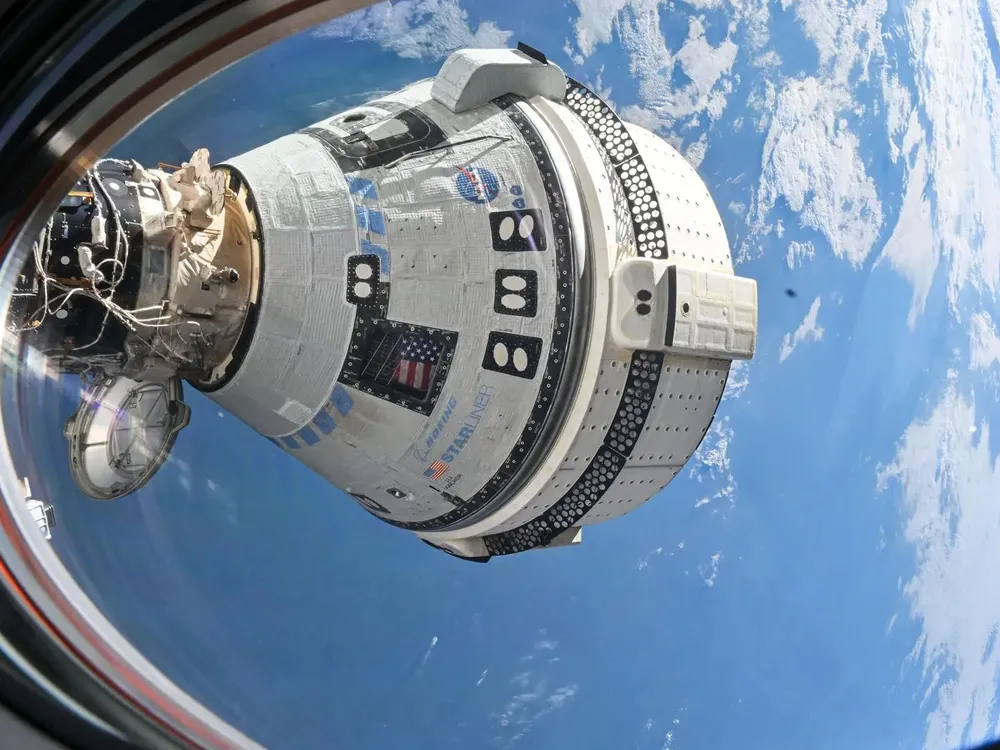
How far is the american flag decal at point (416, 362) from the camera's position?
19.0ft

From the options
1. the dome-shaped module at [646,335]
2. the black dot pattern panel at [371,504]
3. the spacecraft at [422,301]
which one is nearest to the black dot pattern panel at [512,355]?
the spacecraft at [422,301]

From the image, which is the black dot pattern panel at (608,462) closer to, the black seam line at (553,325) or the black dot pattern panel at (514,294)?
the black seam line at (553,325)

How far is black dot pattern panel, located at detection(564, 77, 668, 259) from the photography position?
6.00 m

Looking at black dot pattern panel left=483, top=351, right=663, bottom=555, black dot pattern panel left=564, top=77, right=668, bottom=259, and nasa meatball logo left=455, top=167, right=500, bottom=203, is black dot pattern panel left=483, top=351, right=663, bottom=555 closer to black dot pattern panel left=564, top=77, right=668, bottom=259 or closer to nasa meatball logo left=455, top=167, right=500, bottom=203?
black dot pattern panel left=564, top=77, right=668, bottom=259

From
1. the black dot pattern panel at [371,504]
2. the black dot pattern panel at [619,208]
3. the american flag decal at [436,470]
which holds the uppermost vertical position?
the black dot pattern panel at [619,208]

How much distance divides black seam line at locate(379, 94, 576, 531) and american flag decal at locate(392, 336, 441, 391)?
919 mm

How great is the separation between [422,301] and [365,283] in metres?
0.49

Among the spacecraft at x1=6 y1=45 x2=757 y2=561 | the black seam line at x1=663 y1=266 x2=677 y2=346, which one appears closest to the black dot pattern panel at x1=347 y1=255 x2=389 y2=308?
the spacecraft at x1=6 y1=45 x2=757 y2=561

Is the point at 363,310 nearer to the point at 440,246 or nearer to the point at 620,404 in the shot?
the point at 440,246

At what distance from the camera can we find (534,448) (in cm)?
598

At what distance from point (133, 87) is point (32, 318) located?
3.01 m

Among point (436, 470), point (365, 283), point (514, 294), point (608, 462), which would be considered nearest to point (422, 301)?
point (365, 283)

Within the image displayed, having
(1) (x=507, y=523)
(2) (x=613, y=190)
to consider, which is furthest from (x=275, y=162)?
(1) (x=507, y=523)

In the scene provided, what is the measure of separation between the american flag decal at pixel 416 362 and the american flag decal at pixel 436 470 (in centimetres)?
73
